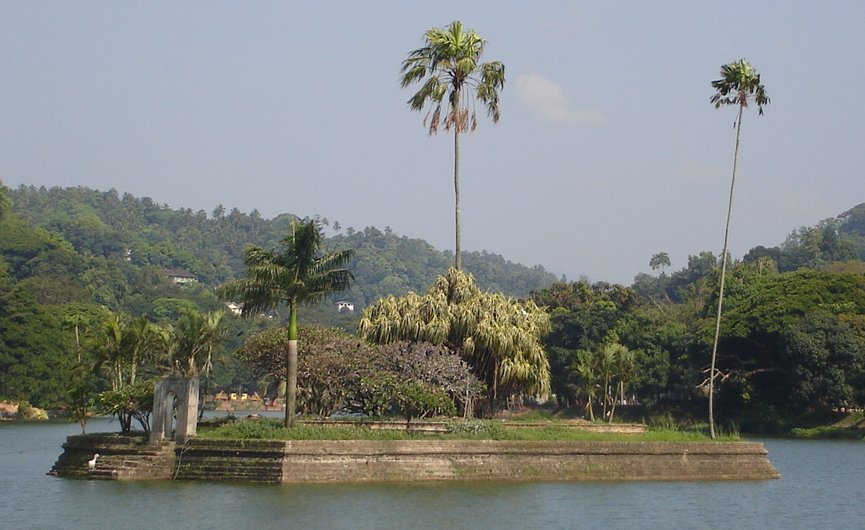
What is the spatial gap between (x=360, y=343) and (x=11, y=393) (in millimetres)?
58045

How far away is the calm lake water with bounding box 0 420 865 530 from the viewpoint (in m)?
31.6

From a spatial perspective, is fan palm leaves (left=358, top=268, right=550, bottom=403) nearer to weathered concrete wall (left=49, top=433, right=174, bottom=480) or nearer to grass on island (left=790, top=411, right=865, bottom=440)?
weathered concrete wall (left=49, top=433, right=174, bottom=480)

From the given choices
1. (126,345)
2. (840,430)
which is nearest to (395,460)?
(126,345)

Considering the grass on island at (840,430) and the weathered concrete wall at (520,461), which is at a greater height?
the grass on island at (840,430)

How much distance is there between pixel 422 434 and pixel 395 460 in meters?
2.85

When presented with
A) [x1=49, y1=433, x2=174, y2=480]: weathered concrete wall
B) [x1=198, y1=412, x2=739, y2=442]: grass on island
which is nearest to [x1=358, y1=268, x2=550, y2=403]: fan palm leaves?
[x1=198, y1=412, x2=739, y2=442]: grass on island

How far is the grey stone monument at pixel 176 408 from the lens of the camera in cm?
3906

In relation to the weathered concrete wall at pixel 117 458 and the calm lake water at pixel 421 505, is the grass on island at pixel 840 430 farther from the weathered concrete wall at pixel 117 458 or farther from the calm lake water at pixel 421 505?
the weathered concrete wall at pixel 117 458

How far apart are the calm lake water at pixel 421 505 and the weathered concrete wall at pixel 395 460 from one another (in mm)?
614

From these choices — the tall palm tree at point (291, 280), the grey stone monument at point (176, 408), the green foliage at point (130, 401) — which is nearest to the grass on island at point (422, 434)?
the grey stone monument at point (176, 408)

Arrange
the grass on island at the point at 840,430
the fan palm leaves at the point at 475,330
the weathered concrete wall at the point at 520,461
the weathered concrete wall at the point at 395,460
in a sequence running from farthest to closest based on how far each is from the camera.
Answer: the grass on island at the point at 840,430 < the fan palm leaves at the point at 475,330 < the weathered concrete wall at the point at 520,461 < the weathered concrete wall at the point at 395,460

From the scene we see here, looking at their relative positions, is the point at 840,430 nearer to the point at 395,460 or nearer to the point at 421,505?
the point at 395,460

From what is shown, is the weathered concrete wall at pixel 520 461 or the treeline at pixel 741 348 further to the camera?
the treeline at pixel 741 348

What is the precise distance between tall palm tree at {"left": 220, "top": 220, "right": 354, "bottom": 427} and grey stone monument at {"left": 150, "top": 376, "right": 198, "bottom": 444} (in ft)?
10.0
